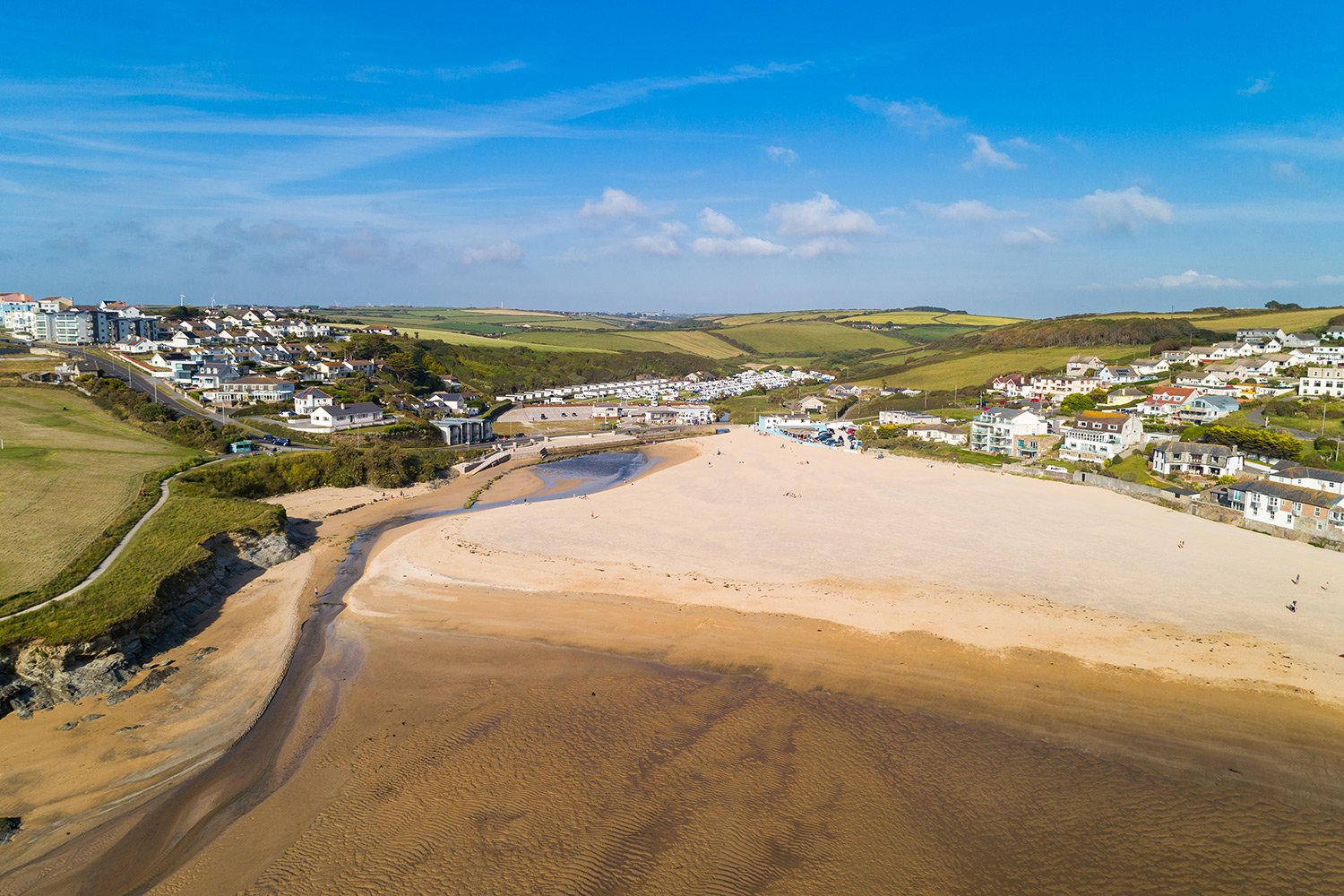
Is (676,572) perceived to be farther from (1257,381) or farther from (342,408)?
(1257,381)

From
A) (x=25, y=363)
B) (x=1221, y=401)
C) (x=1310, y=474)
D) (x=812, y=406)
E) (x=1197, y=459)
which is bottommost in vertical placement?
(x=1197, y=459)

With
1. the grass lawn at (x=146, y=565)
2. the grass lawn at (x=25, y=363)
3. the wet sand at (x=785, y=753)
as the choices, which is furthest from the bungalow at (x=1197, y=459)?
the grass lawn at (x=25, y=363)

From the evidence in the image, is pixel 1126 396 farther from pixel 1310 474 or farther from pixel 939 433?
pixel 1310 474

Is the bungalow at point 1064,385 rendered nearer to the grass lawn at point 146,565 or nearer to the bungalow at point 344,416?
the bungalow at point 344,416

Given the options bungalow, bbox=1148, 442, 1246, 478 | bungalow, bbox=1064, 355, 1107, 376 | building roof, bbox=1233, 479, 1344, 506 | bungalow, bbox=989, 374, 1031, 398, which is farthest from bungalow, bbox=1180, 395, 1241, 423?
bungalow, bbox=1064, 355, 1107, 376

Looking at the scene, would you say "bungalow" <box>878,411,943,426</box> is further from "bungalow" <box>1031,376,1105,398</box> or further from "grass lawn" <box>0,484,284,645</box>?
"grass lawn" <box>0,484,284,645</box>

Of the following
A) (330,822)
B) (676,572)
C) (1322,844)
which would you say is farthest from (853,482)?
(330,822)

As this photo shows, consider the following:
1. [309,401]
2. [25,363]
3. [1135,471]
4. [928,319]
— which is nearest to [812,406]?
[1135,471]
